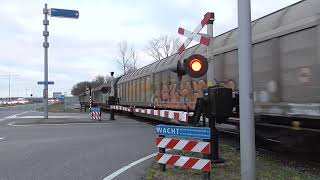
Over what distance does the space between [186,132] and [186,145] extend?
28cm

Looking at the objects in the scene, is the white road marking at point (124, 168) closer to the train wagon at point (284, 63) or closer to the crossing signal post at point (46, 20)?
the train wagon at point (284, 63)

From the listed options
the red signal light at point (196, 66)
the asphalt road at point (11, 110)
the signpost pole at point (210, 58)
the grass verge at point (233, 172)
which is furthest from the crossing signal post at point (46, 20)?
the red signal light at point (196, 66)

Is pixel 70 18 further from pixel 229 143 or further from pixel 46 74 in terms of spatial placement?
pixel 229 143

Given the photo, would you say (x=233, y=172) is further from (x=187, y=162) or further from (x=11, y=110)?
(x=11, y=110)

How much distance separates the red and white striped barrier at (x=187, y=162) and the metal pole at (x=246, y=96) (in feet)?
2.64

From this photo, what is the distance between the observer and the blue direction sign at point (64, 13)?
96.2 feet

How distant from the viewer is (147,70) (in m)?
25.0

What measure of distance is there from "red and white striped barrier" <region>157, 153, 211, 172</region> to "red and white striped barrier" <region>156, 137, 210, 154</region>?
170mm

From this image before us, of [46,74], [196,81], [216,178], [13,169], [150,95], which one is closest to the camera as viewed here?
[216,178]

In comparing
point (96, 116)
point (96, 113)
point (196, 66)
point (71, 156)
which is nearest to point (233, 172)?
point (196, 66)

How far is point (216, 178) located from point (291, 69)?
9.68 feet

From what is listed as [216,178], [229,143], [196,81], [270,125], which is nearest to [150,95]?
[196,81]

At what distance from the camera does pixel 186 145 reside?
329 inches

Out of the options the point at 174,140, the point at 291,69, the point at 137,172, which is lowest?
the point at 137,172
